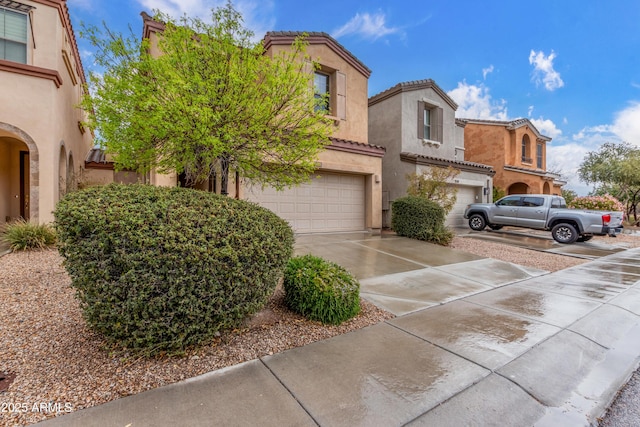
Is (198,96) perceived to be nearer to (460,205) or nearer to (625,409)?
(625,409)

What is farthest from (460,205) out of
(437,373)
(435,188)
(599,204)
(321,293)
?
(437,373)

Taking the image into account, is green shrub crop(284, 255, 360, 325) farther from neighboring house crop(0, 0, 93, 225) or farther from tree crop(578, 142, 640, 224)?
tree crop(578, 142, 640, 224)

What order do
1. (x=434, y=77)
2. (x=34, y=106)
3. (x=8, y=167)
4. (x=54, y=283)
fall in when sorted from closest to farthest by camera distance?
(x=54, y=283) → (x=34, y=106) → (x=8, y=167) → (x=434, y=77)

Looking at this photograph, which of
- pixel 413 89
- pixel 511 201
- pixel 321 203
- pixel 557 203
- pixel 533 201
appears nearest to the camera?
pixel 321 203

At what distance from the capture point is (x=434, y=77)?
15227 mm

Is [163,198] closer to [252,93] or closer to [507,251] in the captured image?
[252,93]

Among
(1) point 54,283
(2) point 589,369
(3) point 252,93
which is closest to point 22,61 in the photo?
(1) point 54,283

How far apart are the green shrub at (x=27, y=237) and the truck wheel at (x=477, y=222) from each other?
15.4 meters

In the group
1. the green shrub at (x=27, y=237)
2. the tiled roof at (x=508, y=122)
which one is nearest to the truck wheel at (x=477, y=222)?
the tiled roof at (x=508, y=122)

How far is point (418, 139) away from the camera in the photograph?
14617 millimetres

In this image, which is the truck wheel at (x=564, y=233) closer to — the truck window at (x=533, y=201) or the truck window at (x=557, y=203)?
the truck window at (x=557, y=203)

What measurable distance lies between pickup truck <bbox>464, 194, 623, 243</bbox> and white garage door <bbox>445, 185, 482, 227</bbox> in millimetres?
694

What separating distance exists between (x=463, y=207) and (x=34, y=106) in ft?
56.7

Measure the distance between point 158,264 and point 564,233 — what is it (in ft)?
46.3
